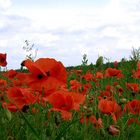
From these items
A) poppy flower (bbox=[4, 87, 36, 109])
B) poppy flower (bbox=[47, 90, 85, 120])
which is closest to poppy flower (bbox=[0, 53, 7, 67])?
poppy flower (bbox=[4, 87, 36, 109])

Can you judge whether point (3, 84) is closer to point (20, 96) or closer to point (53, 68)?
point (20, 96)

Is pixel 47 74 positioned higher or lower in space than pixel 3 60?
lower

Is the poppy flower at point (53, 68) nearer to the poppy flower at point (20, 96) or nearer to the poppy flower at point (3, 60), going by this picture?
the poppy flower at point (20, 96)

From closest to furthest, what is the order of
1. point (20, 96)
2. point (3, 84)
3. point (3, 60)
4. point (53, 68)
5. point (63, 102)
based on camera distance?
point (53, 68) < point (63, 102) < point (20, 96) < point (3, 60) < point (3, 84)

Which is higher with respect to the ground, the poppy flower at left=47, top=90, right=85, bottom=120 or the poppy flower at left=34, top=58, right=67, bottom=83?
the poppy flower at left=34, top=58, right=67, bottom=83

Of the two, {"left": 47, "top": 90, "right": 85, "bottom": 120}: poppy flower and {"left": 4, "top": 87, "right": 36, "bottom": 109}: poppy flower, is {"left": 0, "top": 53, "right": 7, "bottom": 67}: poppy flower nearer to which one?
{"left": 4, "top": 87, "right": 36, "bottom": 109}: poppy flower

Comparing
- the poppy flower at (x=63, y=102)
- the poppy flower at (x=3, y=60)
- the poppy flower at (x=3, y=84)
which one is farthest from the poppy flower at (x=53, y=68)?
the poppy flower at (x=3, y=84)

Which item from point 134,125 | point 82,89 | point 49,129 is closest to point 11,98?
point 49,129

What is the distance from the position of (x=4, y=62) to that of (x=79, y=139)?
98cm

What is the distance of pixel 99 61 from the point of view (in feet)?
10.4

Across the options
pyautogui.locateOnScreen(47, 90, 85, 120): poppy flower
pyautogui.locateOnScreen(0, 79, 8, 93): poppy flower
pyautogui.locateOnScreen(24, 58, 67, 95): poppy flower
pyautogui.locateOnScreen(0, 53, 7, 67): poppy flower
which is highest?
pyautogui.locateOnScreen(0, 53, 7, 67): poppy flower

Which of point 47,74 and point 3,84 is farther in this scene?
point 3,84

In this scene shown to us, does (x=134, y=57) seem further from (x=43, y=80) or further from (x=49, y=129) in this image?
(x=43, y=80)

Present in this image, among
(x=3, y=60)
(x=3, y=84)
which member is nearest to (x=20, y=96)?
(x=3, y=60)
